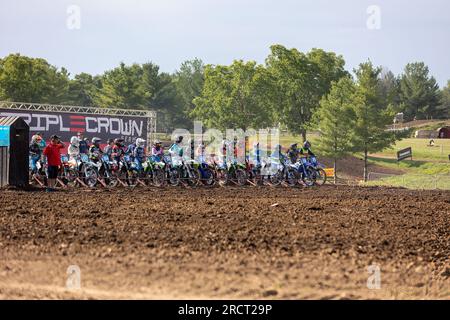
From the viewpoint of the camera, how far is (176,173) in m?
26.1

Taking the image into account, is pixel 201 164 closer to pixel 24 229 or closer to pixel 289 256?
pixel 24 229

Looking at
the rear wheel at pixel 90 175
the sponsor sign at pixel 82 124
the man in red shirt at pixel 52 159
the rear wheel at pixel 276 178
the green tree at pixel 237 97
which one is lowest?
the rear wheel at pixel 276 178

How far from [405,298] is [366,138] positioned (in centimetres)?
4734

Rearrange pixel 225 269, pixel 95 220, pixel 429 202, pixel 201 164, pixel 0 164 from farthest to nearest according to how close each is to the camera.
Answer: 1. pixel 201 164
2. pixel 0 164
3. pixel 429 202
4. pixel 95 220
5. pixel 225 269

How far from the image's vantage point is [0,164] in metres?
22.4

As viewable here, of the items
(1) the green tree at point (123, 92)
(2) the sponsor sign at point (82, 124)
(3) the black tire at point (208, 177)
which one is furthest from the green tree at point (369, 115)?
(3) the black tire at point (208, 177)

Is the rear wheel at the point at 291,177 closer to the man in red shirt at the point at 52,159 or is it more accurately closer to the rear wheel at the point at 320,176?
the rear wheel at the point at 320,176

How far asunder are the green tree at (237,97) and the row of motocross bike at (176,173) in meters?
36.5

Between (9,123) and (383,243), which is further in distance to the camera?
(9,123)

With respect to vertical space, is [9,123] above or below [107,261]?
above

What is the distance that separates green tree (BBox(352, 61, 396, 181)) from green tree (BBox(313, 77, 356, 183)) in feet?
2.01

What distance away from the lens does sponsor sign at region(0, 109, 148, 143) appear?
32.9 m

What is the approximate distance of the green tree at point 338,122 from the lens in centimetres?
→ 5506
